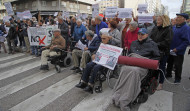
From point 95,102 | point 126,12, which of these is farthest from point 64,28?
point 95,102

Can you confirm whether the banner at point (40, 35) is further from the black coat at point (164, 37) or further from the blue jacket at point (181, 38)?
the blue jacket at point (181, 38)

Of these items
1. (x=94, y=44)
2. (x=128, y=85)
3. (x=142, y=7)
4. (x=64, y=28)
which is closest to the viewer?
(x=128, y=85)

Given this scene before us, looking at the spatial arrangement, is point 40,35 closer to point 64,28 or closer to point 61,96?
point 64,28

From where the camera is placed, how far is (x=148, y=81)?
3.22 metres

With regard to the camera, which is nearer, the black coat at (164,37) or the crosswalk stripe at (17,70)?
the black coat at (164,37)

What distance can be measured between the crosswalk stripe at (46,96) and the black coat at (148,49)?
2.18 m

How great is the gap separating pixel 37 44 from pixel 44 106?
16.6ft

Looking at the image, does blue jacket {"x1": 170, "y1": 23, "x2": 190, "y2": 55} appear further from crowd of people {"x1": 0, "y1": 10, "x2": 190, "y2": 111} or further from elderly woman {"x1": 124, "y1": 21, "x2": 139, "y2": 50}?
elderly woman {"x1": 124, "y1": 21, "x2": 139, "y2": 50}

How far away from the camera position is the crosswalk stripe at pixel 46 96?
312 cm

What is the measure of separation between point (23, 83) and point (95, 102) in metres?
2.58

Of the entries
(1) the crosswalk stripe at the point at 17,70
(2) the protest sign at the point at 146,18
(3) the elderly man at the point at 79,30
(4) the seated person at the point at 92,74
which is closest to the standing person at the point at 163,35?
(4) the seated person at the point at 92,74

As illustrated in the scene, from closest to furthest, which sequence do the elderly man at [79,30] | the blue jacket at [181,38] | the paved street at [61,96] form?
the paved street at [61,96], the blue jacket at [181,38], the elderly man at [79,30]

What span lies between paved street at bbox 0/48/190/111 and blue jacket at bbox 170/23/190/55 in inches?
43.3

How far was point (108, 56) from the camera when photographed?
347 cm
